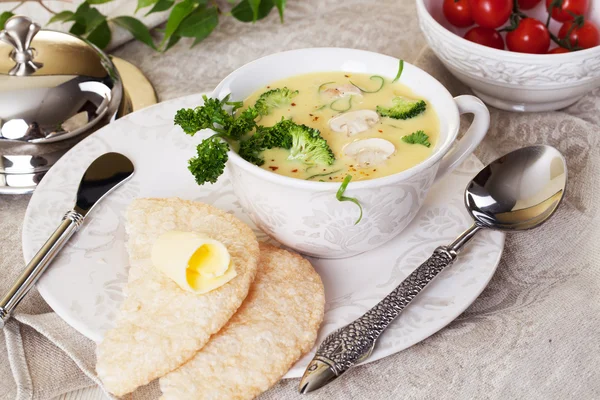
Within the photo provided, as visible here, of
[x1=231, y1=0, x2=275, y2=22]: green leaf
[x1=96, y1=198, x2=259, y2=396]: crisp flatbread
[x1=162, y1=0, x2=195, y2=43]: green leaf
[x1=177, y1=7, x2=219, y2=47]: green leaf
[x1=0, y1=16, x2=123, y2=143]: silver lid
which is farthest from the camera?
[x1=231, y1=0, x2=275, y2=22]: green leaf

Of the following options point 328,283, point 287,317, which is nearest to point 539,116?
point 328,283

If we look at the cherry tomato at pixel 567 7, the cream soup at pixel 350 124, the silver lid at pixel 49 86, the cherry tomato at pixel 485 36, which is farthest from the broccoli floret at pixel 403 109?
the silver lid at pixel 49 86

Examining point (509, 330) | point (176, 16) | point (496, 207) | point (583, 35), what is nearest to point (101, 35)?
point (176, 16)

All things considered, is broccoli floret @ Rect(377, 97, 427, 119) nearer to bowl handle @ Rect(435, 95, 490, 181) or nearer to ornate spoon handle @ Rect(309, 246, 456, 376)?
bowl handle @ Rect(435, 95, 490, 181)

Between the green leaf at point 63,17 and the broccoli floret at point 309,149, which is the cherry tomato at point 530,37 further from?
the green leaf at point 63,17

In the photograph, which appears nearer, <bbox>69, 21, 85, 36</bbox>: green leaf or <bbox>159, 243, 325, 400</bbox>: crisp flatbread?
<bbox>159, 243, 325, 400</bbox>: crisp flatbread

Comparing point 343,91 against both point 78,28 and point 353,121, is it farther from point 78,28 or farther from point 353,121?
point 78,28

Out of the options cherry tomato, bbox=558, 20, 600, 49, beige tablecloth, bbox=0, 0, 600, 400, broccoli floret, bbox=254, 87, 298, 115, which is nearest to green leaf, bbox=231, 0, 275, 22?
broccoli floret, bbox=254, 87, 298, 115
